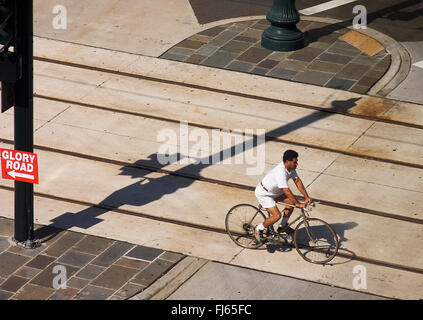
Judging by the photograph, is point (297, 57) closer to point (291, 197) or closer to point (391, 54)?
point (391, 54)

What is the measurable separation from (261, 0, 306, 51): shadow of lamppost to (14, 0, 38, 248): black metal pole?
8665 millimetres

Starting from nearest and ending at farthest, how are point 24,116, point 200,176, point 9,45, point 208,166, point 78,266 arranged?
1. point 9,45
2. point 24,116
3. point 78,266
4. point 200,176
5. point 208,166

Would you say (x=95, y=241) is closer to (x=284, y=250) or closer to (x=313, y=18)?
(x=284, y=250)

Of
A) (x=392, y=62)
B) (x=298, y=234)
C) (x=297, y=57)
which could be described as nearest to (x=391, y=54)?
(x=392, y=62)

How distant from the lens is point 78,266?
1385cm

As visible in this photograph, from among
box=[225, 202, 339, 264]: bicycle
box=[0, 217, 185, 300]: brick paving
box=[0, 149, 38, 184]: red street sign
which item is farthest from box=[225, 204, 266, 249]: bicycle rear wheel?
box=[0, 149, 38, 184]: red street sign

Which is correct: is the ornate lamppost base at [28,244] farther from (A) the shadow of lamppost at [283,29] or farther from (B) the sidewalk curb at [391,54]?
(A) the shadow of lamppost at [283,29]

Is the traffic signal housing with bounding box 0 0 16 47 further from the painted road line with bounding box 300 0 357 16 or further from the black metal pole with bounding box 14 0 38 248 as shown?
the painted road line with bounding box 300 0 357 16

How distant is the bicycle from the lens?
1403cm

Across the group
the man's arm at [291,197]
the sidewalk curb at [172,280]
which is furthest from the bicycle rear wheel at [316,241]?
the sidewalk curb at [172,280]

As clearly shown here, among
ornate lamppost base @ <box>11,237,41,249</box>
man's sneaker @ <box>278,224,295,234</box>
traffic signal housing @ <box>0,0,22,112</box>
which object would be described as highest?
traffic signal housing @ <box>0,0,22,112</box>

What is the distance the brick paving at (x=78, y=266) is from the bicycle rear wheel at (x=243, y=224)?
0.98 meters

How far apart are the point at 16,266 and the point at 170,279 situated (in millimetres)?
2214

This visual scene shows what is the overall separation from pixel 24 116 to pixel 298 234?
174 inches
